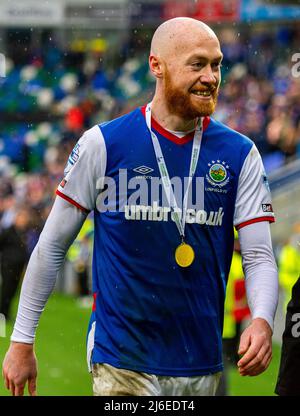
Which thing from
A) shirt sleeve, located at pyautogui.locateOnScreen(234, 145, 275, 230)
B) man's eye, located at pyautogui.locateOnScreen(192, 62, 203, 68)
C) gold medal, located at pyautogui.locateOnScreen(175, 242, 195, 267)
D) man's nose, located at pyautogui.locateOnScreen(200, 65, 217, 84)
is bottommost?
gold medal, located at pyautogui.locateOnScreen(175, 242, 195, 267)

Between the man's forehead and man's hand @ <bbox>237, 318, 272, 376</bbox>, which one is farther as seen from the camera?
the man's forehead

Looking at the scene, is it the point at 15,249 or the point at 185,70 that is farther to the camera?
the point at 15,249

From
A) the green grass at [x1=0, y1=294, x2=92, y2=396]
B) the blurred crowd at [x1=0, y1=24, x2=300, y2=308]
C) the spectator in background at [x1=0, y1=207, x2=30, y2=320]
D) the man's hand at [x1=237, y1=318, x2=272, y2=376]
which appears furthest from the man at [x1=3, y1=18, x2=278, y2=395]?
the spectator in background at [x1=0, y1=207, x2=30, y2=320]

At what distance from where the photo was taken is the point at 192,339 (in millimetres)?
4977

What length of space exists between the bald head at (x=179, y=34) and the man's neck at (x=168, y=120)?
0.22m

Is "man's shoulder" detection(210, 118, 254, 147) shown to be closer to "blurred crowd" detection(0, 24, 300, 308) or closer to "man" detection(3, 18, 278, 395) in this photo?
"man" detection(3, 18, 278, 395)

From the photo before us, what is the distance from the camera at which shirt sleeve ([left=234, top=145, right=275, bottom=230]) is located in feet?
16.4

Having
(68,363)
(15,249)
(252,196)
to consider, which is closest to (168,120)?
(252,196)

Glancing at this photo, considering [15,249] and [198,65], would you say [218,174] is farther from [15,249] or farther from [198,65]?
[15,249]

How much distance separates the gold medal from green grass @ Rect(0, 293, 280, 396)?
227 cm

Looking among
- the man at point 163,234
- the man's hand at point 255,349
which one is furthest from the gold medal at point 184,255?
the man's hand at point 255,349

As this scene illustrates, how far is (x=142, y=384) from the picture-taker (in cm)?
491

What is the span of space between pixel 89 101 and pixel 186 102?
20691 mm
